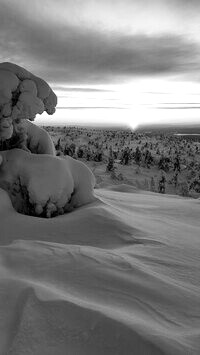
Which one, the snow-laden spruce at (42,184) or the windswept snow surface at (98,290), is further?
the snow-laden spruce at (42,184)

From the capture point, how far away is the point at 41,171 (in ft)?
14.0

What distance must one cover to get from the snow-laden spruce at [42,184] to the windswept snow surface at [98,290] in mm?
455

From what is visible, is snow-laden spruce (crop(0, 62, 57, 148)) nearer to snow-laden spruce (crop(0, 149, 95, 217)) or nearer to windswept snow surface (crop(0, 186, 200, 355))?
snow-laden spruce (crop(0, 149, 95, 217))

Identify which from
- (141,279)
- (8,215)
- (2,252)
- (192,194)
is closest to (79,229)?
(8,215)

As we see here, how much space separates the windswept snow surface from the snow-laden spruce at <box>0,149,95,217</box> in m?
0.45

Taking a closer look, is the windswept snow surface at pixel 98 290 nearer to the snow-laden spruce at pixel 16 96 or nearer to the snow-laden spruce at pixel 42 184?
the snow-laden spruce at pixel 42 184

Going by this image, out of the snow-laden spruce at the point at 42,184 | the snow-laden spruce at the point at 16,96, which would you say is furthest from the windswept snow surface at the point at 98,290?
the snow-laden spruce at the point at 16,96

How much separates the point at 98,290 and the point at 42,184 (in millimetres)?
2324

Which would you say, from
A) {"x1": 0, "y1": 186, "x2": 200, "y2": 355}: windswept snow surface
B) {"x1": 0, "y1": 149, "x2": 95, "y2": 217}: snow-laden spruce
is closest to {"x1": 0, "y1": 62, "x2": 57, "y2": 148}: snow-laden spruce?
{"x1": 0, "y1": 149, "x2": 95, "y2": 217}: snow-laden spruce

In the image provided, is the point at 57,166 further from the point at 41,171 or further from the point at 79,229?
the point at 79,229

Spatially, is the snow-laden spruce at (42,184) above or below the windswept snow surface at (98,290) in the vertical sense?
above

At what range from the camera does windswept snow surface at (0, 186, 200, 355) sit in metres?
1.51

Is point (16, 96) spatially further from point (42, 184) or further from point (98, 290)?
point (98, 290)

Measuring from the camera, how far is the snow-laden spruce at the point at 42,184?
417cm
